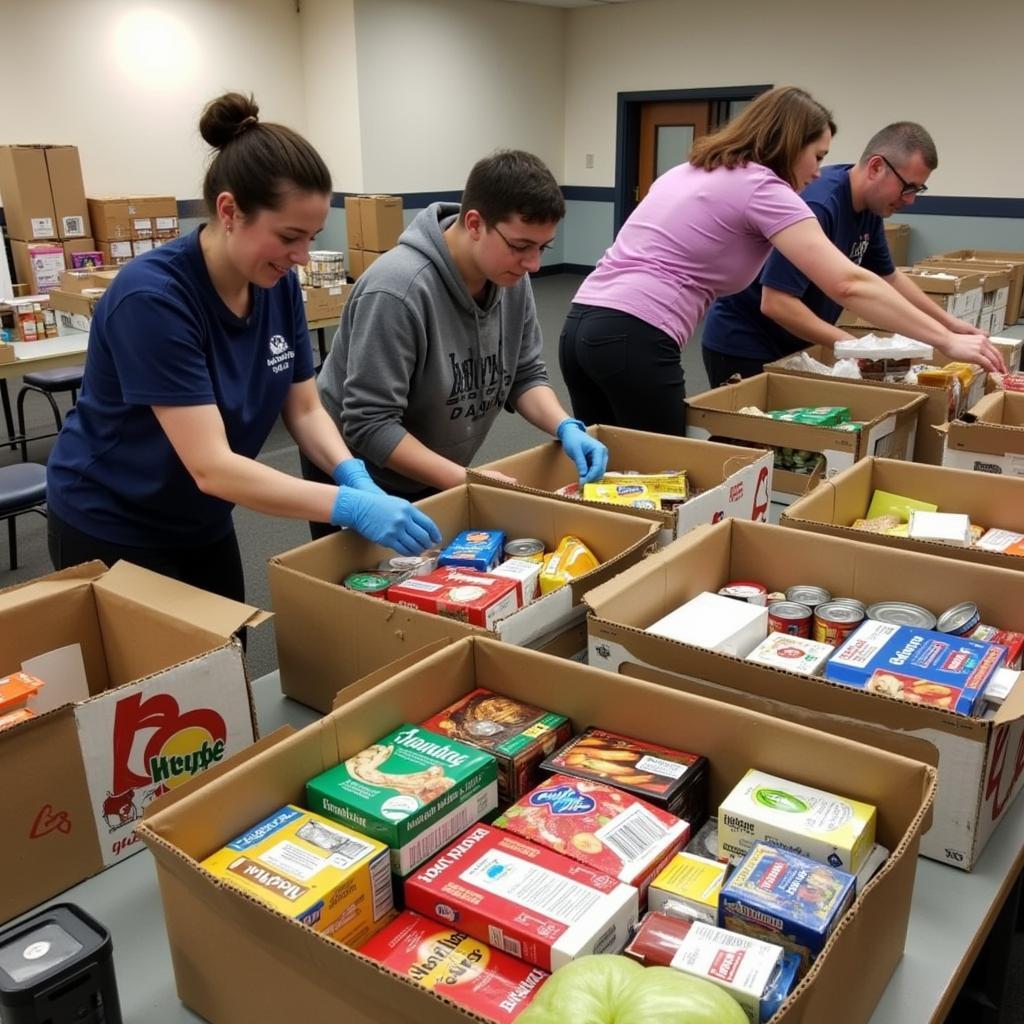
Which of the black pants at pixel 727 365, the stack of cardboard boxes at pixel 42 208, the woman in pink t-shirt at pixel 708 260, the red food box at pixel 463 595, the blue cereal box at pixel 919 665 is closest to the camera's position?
the blue cereal box at pixel 919 665

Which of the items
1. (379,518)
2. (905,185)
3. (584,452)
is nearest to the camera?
(379,518)

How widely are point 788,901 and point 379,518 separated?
869mm

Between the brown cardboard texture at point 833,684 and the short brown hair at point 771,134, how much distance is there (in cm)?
112

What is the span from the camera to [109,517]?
154 centimetres

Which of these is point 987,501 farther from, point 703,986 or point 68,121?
point 68,121

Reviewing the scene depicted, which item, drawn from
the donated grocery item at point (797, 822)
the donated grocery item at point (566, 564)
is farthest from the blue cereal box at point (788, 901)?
the donated grocery item at point (566, 564)

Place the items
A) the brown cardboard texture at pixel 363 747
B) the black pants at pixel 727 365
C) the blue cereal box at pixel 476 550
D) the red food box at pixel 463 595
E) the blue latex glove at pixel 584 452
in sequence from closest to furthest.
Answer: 1. the brown cardboard texture at pixel 363 747
2. the red food box at pixel 463 595
3. the blue cereal box at pixel 476 550
4. the blue latex glove at pixel 584 452
5. the black pants at pixel 727 365

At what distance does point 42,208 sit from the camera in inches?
256

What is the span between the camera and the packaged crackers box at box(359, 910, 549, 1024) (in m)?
0.79

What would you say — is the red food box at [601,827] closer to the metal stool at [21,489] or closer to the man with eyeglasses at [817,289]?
the man with eyeglasses at [817,289]

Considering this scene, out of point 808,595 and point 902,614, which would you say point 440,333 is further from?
point 902,614

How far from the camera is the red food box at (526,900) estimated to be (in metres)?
0.82

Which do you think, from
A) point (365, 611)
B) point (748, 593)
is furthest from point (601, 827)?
point (748, 593)

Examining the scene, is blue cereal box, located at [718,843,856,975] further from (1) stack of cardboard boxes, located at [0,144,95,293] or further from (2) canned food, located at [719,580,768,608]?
(1) stack of cardboard boxes, located at [0,144,95,293]
